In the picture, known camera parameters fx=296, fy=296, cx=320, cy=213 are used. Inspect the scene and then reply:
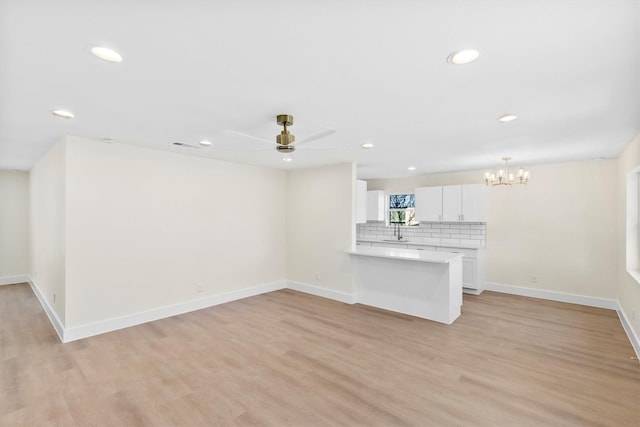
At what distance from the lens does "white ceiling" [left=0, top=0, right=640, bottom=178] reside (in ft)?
4.40

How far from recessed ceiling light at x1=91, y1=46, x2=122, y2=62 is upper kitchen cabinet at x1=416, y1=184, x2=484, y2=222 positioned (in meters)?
5.73

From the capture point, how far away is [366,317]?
14.1ft

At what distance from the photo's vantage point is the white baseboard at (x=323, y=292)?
16.7 ft

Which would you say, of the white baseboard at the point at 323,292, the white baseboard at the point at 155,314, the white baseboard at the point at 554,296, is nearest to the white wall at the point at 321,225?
the white baseboard at the point at 323,292

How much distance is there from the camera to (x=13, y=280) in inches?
249

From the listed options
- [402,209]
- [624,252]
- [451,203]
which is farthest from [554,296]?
[402,209]

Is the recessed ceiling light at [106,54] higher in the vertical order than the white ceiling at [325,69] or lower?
higher

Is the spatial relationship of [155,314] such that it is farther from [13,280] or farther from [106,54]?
[13,280]

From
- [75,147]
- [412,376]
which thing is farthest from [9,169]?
[412,376]

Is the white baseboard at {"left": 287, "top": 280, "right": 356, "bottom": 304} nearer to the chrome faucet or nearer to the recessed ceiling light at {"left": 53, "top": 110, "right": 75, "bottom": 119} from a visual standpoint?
the chrome faucet

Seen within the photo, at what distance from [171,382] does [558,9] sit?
361 centimetres

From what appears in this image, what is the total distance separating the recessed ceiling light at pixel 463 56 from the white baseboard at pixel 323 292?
13.2ft

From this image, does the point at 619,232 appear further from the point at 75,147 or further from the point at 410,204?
the point at 75,147

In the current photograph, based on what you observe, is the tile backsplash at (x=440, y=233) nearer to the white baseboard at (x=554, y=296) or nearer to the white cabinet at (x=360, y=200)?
the white baseboard at (x=554, y=296)
